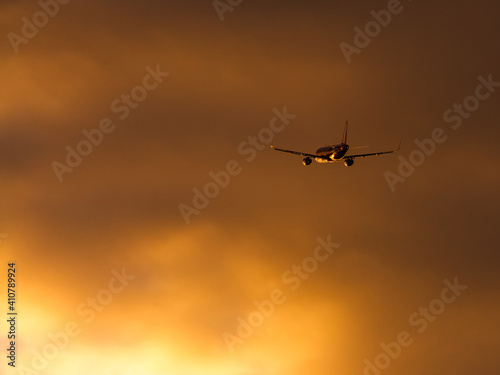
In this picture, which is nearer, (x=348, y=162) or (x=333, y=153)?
(x=333, y=153)

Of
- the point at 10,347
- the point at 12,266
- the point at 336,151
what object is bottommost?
the point at 336,151

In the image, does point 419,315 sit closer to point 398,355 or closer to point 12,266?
point 398,355

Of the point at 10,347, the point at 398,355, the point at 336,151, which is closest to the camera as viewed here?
the point at 336,151

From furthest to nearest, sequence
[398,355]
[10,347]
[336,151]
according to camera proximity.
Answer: [398,355] < [10,347] < [336,151]

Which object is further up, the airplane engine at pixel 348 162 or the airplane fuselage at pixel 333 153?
the airplane fuselage at pixel 333 153

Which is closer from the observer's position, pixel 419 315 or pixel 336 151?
pixel 336 151

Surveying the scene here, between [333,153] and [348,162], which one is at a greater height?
[333,153]

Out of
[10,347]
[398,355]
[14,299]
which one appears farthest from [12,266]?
[398,355]

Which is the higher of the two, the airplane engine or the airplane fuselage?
the airplane fuselage

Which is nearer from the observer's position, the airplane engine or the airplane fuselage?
the airplane fuselage

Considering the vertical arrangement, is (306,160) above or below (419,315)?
above

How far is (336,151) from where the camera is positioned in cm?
12794

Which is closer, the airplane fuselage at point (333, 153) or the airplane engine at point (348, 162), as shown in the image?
the airplane fuselage at point (333, 153)

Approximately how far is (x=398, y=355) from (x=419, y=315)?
34.2 ft
